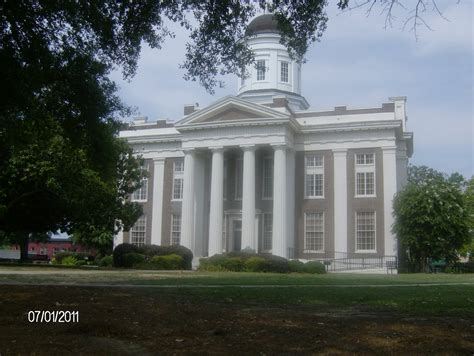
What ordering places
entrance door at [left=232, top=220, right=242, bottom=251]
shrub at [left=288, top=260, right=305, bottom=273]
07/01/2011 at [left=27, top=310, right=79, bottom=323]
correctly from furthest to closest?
entrance door at [left=232, top=220, right=242, bottom=251]
shrub at [left=288, top=260, right=305, bottom=273]
07/01/2011 at [left=27, top=310, right=79, bottom=323]

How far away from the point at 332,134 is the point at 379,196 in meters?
6.14

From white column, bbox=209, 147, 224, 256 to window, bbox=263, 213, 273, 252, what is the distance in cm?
364

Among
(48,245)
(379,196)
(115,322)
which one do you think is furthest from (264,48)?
(48,245)

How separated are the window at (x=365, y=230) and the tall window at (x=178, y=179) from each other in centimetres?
1557

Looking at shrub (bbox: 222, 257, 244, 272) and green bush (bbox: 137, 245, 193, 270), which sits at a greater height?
green bush (bbox: 137, 245, 193, 270)

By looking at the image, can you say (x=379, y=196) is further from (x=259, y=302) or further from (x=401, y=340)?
(x=401, y=340)

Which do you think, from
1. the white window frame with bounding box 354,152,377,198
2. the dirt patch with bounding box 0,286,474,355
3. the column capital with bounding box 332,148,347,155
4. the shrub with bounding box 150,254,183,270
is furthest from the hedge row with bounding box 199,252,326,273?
the dirt patch with bounding box 0,286,474,355

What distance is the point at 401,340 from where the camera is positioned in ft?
21.7

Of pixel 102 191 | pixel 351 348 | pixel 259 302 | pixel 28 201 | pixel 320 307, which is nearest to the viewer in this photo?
pixel 351 348

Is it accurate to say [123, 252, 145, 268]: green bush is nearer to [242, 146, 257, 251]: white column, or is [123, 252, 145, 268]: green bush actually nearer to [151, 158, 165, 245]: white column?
[242, 146, 257, 251]: white column

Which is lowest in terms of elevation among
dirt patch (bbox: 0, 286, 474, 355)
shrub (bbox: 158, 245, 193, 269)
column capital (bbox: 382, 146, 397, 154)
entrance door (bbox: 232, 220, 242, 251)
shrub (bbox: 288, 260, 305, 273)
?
dirt patch (bbox: 0, 286, 474, 355)

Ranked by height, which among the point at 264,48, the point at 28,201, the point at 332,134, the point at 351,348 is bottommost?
the point at 351,348

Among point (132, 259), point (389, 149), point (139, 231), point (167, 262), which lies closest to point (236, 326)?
point (167, 262)

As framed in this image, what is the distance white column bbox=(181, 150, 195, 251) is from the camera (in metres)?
44.2
